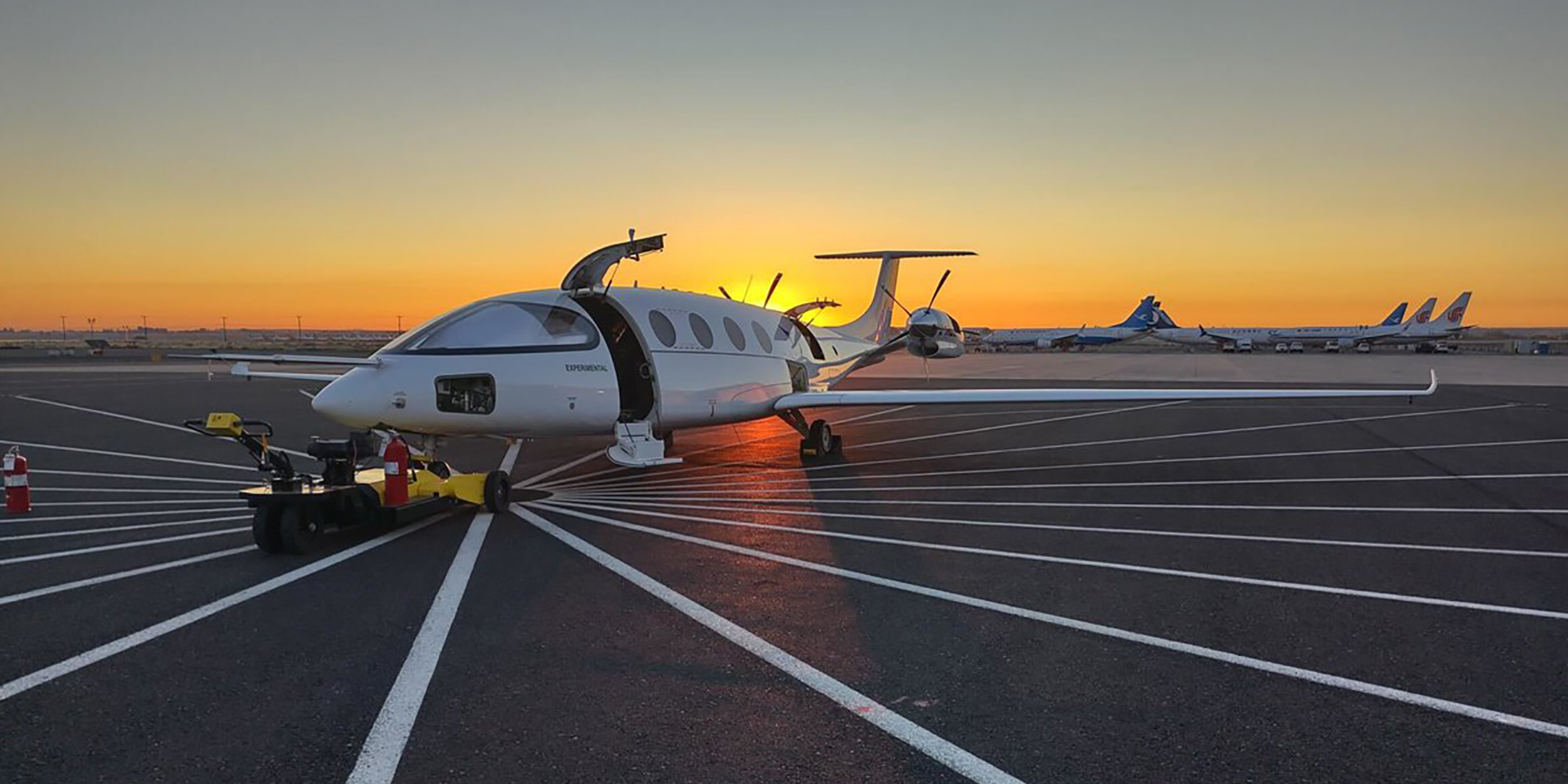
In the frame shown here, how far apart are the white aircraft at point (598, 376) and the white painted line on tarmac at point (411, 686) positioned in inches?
91.6

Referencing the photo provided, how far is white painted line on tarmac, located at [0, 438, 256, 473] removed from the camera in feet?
42.4

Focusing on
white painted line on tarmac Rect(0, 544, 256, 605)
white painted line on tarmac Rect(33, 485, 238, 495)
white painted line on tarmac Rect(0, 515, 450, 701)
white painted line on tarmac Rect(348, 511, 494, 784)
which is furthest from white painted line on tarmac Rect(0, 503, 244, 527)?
white painted line on tarmac Rect(348, 511, 494, 784)

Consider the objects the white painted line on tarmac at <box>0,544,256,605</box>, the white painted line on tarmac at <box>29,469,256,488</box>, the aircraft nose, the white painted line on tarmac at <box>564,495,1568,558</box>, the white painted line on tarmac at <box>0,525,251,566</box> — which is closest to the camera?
the white painted line on tarmac at <box>0,544,256,605</box>

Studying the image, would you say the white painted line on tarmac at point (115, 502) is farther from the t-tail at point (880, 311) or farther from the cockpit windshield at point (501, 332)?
the t-tail at point (880, 311)

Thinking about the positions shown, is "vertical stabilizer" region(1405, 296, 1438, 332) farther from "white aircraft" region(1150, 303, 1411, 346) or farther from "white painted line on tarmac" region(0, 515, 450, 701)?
"white painted line on tarmac" region(0, 515, 450, 701)

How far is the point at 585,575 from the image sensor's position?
6961 millimetres

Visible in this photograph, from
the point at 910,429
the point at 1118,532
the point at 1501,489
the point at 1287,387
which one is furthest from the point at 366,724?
the point at 1287,387

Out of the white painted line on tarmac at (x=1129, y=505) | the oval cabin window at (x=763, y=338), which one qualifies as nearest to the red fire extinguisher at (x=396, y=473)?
the white painted line on tarmac at (x=1129, y=505)

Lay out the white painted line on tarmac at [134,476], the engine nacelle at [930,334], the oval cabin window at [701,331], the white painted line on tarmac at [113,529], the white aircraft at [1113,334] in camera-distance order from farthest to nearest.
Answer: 1. the white aircraft at [1113,334]
2. the engine nacelle at [930,334]
3. the oval cabin window at [701,331]
4. the white painted line on tarmac at [134,476]
5. the white painted line on tarmac at [113,529]

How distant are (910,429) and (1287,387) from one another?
20663 millimetres

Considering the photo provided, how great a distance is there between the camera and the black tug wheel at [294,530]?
7516 mm

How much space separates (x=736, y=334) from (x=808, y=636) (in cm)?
836

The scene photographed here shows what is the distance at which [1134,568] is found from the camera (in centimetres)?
721

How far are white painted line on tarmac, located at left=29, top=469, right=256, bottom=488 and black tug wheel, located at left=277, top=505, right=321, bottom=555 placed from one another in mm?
4678
